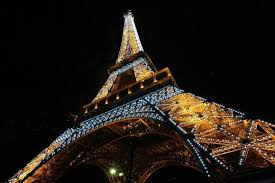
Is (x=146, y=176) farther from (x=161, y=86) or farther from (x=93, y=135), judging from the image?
(x=161, y=86)

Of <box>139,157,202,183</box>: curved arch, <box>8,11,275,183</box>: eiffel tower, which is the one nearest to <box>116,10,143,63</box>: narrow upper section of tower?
<box>8,11,275,183</box>: eiffel tower

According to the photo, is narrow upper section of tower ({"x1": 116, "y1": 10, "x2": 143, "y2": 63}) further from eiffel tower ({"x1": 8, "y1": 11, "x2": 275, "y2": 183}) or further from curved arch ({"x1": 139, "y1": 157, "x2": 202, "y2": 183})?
curved arch ({"x1": 139, "y1": 157, "x2": 202, "y2": 183})

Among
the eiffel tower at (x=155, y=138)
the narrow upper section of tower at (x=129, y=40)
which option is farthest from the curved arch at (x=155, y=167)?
the narrow upper section of tower at (x=129, y=40)

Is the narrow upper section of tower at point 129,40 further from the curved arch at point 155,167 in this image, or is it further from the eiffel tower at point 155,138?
the curved arch at point 155,167

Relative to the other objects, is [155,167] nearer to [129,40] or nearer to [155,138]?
[155,138]

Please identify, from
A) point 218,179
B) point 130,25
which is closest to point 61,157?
point 218,179

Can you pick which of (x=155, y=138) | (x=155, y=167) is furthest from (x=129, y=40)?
(x=155, y=167)

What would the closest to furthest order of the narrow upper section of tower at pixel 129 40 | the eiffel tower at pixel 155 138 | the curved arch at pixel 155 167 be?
1. the eiffel tower at pixel 155 138
2. the curved arch at pixel 155 167
3. the narrow upper section of tower at pixel 129 40
